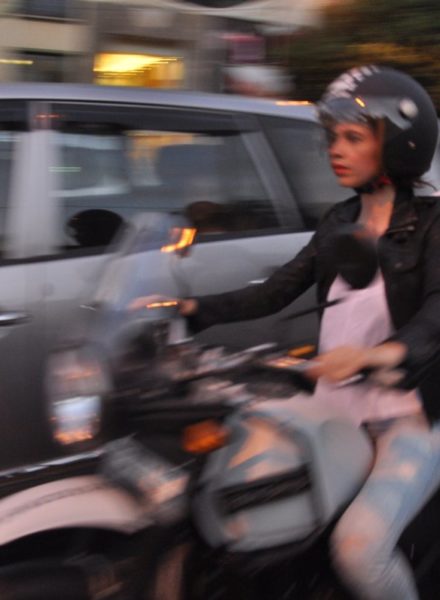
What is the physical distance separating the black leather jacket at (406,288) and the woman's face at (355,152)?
0.11 meters

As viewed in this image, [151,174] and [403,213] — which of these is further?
[151,174]

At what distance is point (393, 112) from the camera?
2.23 meters

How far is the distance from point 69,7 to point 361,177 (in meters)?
8.21

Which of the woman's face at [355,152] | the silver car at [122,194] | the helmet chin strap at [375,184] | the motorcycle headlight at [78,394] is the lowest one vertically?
the silver car at [122,194]

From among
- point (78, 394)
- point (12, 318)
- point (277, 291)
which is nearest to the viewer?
point (78, 394)

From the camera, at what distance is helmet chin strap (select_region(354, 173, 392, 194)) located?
2340 millimetres

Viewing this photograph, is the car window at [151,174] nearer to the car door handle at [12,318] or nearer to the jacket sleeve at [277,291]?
the car door handle at [12,318]

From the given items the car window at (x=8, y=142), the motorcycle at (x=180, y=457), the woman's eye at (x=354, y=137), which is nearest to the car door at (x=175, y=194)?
the car window at (x=8, y=142)

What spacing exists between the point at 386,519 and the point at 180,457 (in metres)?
0.45

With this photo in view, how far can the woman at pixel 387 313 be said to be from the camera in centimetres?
201

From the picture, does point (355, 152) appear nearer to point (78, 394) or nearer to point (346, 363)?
point (346, 363)

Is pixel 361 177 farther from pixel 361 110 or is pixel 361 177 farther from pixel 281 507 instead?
pixel 281 507

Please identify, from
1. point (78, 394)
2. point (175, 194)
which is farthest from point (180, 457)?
point (175, 194)

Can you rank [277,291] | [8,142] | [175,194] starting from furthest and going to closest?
1. [175,194]
2. [8,142]
3. [277,291]
